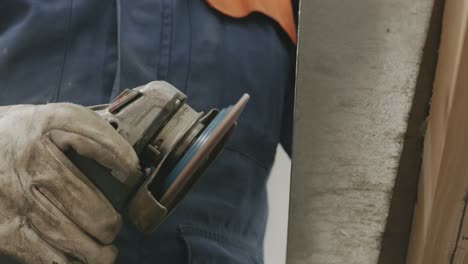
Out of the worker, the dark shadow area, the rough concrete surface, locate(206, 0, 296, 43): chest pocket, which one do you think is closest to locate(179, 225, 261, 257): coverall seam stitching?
the worker

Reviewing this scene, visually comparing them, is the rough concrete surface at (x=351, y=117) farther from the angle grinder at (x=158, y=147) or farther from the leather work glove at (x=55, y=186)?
the leather work glove at (x=55, y=186)

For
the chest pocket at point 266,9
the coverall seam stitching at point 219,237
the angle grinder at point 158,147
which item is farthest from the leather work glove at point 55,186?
the chest pocket at point 266,9

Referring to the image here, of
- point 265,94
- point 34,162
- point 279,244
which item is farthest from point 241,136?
point 279,244

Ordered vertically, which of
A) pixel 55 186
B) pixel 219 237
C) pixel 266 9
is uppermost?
pixel 266 9

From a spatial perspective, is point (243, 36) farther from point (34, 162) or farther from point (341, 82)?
point (34, 162)

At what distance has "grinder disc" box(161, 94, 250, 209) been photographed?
0.61 meters

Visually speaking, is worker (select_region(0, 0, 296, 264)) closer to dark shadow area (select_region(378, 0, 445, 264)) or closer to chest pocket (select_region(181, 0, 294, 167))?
chest pocket (select_region(181, 0, 294, 167))

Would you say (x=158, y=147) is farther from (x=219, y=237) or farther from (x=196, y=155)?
(x=219, y=237)

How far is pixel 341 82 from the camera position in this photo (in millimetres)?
726

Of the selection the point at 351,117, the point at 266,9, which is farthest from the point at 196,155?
the point at 266,9

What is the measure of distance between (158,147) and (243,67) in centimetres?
25

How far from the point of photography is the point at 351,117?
73 cm

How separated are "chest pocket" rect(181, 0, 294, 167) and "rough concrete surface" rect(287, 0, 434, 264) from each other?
0.49 ft

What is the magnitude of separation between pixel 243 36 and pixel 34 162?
38 centimetres
